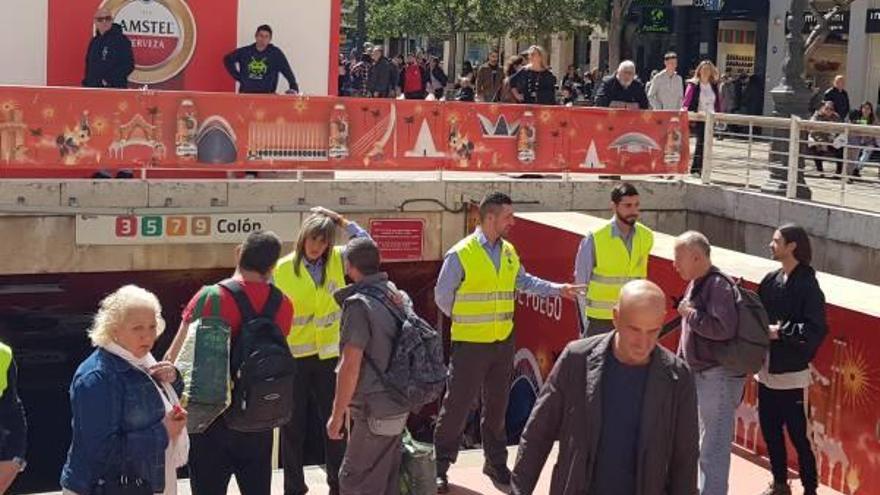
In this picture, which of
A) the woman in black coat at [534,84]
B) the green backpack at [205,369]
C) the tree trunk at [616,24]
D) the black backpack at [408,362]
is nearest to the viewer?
the green backpack at [205,369]

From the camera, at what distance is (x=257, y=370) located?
5.76m

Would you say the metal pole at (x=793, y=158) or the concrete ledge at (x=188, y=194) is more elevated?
the metal pole at (x=793, y=158)

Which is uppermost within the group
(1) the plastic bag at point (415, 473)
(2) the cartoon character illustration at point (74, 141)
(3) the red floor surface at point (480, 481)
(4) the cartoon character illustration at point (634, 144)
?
(4) the cartoon character illustration at point (634, 144)

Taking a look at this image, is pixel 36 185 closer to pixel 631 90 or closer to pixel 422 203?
pixel 422 203

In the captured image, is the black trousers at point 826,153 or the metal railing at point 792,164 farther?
the black trousers at point 826,153

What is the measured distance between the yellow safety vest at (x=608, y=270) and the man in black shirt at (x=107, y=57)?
7.22 m

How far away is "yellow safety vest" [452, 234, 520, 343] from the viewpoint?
7641mm

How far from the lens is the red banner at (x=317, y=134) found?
12023 millimetres

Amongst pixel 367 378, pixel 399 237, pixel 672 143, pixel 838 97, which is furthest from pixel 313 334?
pixel 838 97

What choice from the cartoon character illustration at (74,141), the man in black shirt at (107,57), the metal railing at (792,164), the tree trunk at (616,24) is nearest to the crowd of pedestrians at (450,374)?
the cartoon character illustration at (74,141)

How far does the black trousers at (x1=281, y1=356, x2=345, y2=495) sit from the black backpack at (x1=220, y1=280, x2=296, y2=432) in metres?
1.39

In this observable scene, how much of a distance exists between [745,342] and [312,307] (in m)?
2.45

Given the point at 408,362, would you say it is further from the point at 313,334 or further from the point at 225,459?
the point at 313,334

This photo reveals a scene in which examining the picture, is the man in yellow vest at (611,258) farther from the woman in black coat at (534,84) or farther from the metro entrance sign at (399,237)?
the woman in black coat at (534,84)
